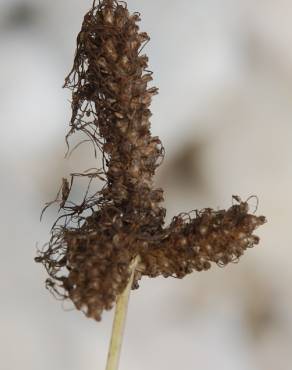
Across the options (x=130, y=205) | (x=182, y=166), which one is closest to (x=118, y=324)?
(x=130, y=205)

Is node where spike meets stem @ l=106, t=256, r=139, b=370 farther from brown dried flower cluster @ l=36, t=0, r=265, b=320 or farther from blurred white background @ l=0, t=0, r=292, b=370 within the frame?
blurred white background @ l=0, t=0, r=292, b=370

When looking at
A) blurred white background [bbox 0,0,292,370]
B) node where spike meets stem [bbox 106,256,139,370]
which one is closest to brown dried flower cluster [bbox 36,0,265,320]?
node where spike meets stem [bbox 106,256,139,370]

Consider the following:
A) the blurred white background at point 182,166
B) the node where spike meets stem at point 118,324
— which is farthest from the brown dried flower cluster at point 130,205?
the blurred white background at point 182,166

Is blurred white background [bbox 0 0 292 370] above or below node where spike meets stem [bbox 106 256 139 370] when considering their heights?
above

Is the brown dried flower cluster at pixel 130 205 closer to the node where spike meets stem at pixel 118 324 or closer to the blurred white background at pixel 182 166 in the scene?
the node where spike meets stem at pixel 118 324

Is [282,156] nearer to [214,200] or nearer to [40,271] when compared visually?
[214,200]

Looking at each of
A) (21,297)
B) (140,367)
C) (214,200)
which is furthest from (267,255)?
(21,297)

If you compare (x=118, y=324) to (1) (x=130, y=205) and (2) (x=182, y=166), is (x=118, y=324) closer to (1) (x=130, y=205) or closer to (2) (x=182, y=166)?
(1) (x=130, y=205)

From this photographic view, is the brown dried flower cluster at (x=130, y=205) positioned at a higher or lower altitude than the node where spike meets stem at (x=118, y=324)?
higher
